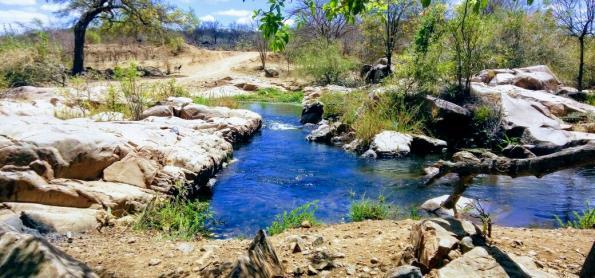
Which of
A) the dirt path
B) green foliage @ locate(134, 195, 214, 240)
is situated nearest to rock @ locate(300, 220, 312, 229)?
green foliage @ locate(134, 195, 214, 240)

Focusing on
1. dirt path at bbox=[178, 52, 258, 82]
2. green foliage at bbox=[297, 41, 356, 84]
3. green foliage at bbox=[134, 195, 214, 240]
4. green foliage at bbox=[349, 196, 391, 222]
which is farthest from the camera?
dirt path at bbox=[178, 52, 258, 82]

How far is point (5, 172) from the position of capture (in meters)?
5.32

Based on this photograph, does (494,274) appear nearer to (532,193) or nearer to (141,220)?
(141,220)

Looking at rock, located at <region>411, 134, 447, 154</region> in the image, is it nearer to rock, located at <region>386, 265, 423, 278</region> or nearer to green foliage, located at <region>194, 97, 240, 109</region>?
green foliage, located at <region>194, 97, 240, 109</region>

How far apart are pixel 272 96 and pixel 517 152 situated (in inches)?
629

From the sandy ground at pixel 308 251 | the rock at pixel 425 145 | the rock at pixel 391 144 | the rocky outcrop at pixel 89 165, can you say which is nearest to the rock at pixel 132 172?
the rocky outcrop at pixel 89 165

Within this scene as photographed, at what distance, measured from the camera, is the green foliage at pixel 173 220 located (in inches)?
206

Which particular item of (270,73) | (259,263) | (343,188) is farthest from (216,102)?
(270,73)

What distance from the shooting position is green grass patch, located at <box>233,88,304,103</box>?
2378cm

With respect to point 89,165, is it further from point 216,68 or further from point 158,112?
point 216,68

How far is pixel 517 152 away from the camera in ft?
35.0

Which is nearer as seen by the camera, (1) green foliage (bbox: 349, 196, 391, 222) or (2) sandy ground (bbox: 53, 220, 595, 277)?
(2) sandy ground (bbox: 53, 220, 595, 277)

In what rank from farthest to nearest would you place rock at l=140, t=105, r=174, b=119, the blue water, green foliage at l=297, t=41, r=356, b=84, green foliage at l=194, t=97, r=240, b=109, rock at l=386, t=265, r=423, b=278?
green foliage at l=297, t=41, r=356, b=84 → green foliage at l=194, t=97, r=240, b=109 → rock at l=140, t=105, r=174, b=119 → the blue water → rock at l=386, t=265, r=423, b=278

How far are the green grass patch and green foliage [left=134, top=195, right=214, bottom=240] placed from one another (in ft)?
55.9
